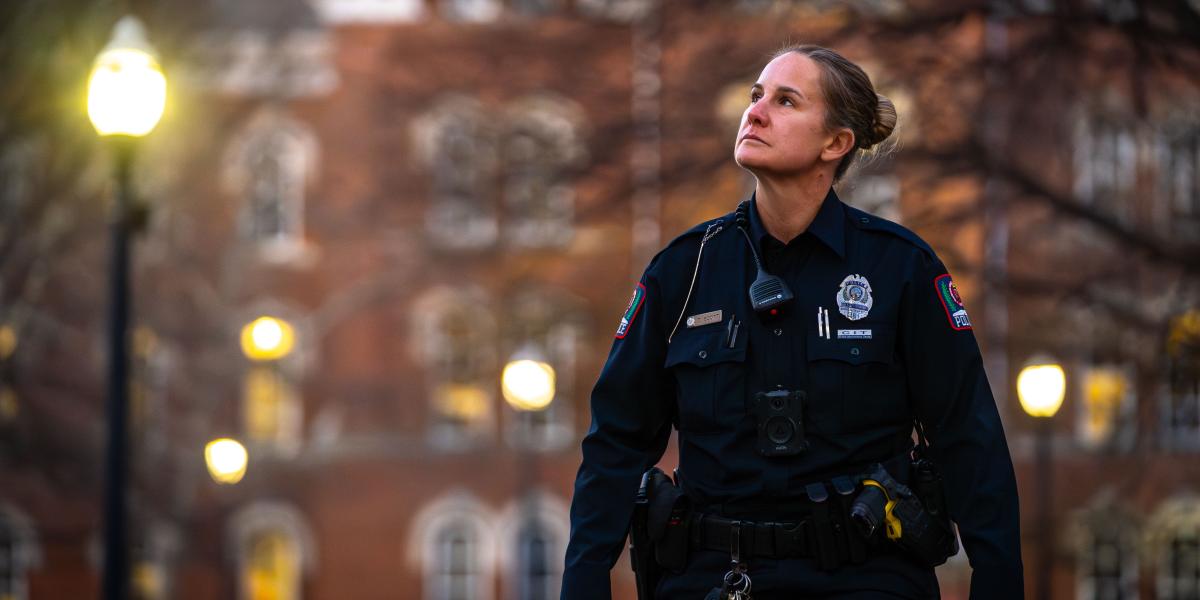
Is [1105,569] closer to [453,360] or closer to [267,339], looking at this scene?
[453,360]

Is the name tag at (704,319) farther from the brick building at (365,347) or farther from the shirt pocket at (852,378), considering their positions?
the brick building at (365,347)

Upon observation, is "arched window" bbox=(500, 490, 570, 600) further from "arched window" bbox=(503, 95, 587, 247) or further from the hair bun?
the hair bun

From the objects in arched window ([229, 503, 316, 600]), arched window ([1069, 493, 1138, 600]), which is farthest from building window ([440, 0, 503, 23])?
arched window ([1069, 493, 1138, 600])

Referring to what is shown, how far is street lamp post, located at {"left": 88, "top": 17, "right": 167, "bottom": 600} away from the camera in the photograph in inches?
413

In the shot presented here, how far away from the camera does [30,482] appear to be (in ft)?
109

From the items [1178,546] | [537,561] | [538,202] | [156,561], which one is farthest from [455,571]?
[1178,546]

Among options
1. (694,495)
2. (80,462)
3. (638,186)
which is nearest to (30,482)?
(80,462)

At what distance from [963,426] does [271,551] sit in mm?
30488

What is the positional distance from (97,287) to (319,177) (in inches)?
195

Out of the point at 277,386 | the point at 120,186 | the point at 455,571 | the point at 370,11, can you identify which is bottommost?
the point at 455,571

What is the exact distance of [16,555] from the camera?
34.3 meters

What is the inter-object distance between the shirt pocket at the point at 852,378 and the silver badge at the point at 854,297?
0.03m

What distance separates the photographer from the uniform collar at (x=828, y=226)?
4.30 metres

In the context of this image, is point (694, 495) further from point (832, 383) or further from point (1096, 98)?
point (1096, 98)
